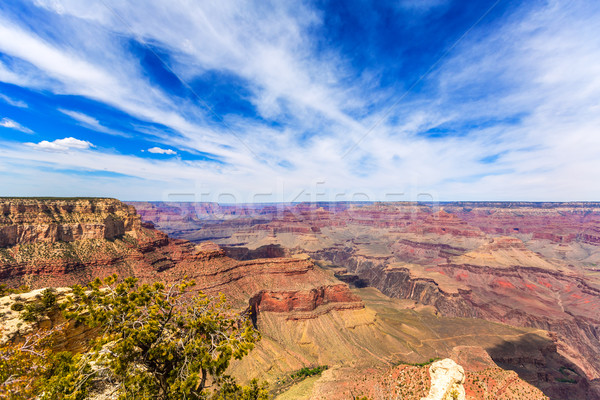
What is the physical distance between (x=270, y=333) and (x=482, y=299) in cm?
10243

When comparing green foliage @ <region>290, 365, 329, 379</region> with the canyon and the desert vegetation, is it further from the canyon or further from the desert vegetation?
the desert vegetation

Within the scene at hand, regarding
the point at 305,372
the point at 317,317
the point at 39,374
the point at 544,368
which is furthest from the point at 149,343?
the point at 544,368

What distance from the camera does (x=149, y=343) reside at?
1015 centimetres

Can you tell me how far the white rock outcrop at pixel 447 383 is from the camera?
17.3 metres

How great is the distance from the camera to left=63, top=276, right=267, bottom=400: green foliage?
9344mm

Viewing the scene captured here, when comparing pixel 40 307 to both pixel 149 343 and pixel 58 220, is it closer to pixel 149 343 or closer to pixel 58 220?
pixel 149 343

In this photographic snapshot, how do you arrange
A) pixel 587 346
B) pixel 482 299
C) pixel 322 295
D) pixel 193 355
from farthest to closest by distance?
1. pixel 482 299
2. pixel 587 346
3. pixel 322 295
4. pixel 193 355

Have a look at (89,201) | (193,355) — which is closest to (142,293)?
(193,355)

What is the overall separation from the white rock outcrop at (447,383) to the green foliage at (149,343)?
15627 millimetres

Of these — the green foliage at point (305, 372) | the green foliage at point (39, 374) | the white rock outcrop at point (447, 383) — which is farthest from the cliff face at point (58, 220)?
the white rock outcrop at point (447, 383)

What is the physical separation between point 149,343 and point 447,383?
67.3 feet

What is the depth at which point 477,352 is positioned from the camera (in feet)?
163

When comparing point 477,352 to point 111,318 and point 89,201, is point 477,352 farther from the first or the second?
point 89,201

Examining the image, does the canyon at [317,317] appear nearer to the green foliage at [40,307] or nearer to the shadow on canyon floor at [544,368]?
the shadow on canyon floor at [544,368]
